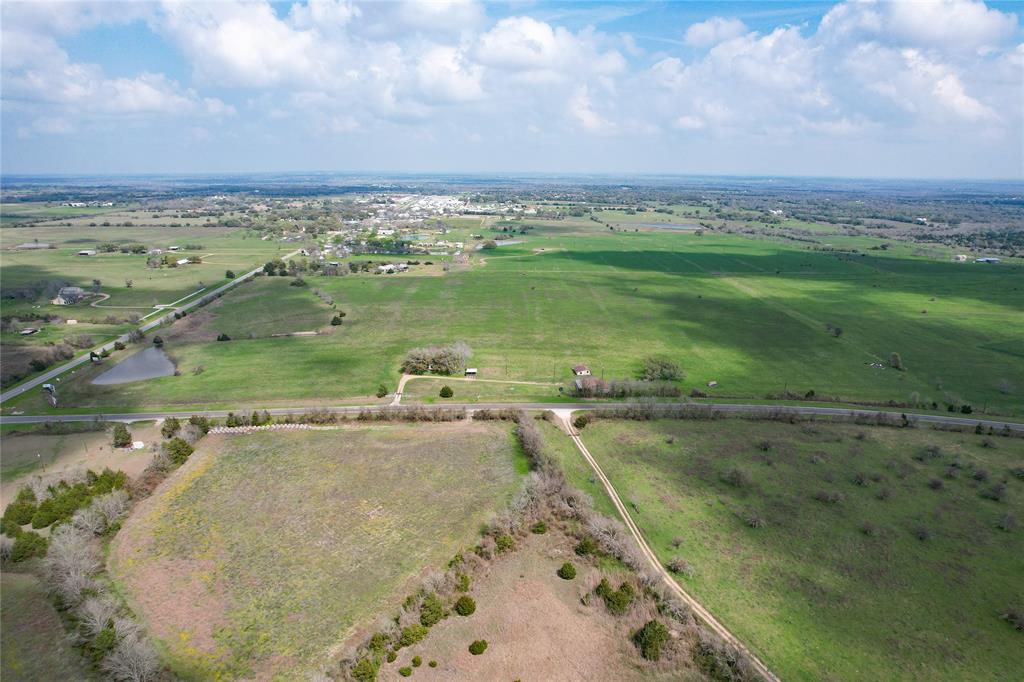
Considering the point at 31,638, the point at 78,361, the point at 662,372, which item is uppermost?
the point at 662,372

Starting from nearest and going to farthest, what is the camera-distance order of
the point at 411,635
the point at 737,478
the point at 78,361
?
the point at 411,635
the point at 737,478
the point at 78,361

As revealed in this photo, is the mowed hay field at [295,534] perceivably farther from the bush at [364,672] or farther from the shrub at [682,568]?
the shrub at [682,568]

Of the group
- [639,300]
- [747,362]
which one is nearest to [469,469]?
[747,362]

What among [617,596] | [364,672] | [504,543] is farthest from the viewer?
[504,543]

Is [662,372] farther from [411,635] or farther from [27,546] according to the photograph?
[27,546]

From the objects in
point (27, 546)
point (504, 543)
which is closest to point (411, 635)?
point (504, 543)

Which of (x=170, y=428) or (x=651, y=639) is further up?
(x=170, y=428)

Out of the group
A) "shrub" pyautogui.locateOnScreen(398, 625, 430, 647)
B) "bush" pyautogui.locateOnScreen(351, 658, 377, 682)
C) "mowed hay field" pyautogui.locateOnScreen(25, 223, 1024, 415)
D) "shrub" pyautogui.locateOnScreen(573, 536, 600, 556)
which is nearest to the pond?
"mowed hay field" pyautogui.locateOnScreen(25, 223, 1024, 415)
